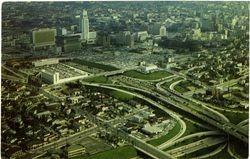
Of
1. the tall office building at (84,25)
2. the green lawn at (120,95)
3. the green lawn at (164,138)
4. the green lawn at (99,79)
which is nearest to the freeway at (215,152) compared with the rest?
the green lawn at (164,138)

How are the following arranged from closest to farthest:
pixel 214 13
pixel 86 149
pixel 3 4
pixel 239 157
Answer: pixel 3 4 → pixel 86 149 → pixel 239 157 → pixel 214 13

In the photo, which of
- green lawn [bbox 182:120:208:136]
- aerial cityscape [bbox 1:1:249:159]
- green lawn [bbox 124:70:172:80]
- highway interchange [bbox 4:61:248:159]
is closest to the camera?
aerial cityscape [bbox 1:1:249:159]

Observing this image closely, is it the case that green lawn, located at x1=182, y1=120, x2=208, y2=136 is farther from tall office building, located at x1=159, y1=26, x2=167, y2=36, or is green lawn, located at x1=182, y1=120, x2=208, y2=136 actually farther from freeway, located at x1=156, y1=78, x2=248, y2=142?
tall office building, located at x1=159, y1=26, x2=167, y2=36

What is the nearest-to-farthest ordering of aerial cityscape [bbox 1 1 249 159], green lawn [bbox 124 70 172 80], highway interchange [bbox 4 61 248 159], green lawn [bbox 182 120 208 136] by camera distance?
aerial cityscape [bbox 1 1 249 159]
highway interchange [bbox 4 61 248 159]
green lawn [bbox 182 120 208 136]
green lawn [bbox 124 70 172 80]

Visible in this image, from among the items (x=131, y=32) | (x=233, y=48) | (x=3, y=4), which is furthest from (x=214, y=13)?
(x=3, y=4)

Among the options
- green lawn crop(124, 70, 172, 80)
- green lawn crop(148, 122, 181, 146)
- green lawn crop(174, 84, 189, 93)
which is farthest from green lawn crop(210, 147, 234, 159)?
green lawn crop(124, 70, 172, 80)

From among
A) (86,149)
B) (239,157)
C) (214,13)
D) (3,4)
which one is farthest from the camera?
(214,13)

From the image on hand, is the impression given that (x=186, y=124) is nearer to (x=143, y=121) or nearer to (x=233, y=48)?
(x=143, y=121)
